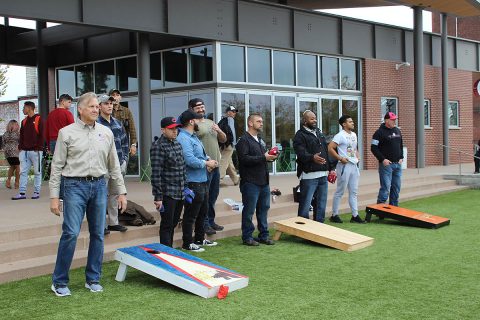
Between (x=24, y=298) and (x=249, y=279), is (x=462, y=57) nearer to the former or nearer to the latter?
(x=249, y=279)

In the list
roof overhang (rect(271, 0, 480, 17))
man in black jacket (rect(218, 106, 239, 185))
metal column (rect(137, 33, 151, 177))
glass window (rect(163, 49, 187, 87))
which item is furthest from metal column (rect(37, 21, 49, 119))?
man in black jacket (rect(218, 106, 239, 185))

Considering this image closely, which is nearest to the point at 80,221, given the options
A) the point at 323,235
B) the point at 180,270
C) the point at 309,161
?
the point at 180,270

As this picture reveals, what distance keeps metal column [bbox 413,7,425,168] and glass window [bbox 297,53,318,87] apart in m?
4.19

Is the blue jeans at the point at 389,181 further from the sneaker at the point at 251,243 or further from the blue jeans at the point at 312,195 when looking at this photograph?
the sneaker at the point at 251,243

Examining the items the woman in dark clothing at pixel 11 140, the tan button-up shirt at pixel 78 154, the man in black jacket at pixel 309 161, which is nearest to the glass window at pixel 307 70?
the woman in dark clothing at pixel 11 140

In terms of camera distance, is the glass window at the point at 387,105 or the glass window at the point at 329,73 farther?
the glass window at the point at 387,105

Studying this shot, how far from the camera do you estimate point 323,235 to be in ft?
25.0

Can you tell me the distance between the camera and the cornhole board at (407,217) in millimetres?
9102

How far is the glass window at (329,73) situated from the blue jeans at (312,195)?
1020cm

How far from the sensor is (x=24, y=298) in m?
5.16

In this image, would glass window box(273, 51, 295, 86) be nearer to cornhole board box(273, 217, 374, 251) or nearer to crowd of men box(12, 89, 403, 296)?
crowd of men box(12, 89, 403, 296)

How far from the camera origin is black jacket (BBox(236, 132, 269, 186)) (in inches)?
296

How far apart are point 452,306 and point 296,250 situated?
2.82 m

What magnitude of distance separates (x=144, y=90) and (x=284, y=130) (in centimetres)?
481
